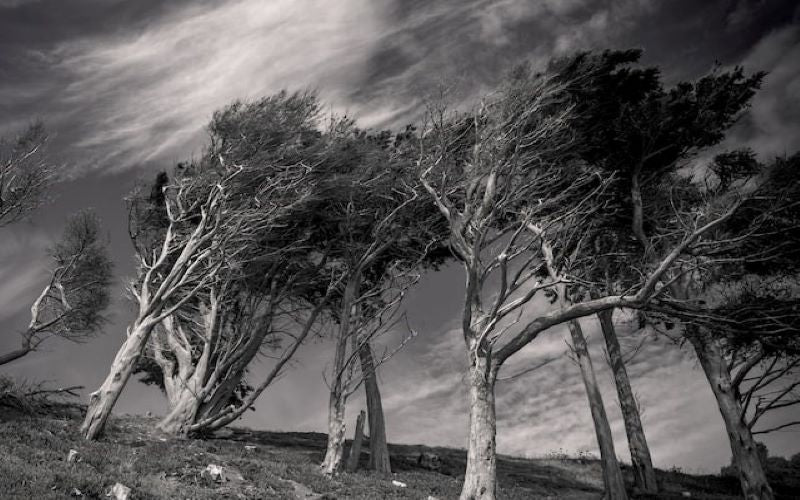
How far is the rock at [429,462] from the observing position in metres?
18.7

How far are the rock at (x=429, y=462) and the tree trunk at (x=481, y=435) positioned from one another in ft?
29.6

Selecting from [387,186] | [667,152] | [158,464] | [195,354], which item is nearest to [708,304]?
[667,152]

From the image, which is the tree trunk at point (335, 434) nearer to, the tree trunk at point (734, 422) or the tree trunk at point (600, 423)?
the tree trunk at point (600, 423)

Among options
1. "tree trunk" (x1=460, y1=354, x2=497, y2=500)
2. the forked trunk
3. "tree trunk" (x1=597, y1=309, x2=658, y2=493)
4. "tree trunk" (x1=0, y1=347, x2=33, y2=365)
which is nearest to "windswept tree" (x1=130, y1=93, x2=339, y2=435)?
the forked trunk

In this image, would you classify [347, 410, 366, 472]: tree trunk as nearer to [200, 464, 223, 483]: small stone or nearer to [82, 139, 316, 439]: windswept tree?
[200, 464, 223, 483]: small stone

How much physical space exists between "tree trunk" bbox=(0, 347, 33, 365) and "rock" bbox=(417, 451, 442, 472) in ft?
46.8

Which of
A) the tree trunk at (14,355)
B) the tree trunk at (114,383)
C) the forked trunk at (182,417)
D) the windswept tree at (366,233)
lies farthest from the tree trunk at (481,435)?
the tree trunk at (14,355)

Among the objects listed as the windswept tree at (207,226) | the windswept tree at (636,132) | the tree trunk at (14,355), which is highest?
the windswept tree at (636,132)

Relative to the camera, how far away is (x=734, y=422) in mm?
13031

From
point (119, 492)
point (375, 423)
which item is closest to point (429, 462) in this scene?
point (375, 423)

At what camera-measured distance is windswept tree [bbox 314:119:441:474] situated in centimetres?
1527

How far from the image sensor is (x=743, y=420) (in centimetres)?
1302

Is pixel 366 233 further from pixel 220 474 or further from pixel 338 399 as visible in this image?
pixel 220 474

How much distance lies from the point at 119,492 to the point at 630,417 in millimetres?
16514
